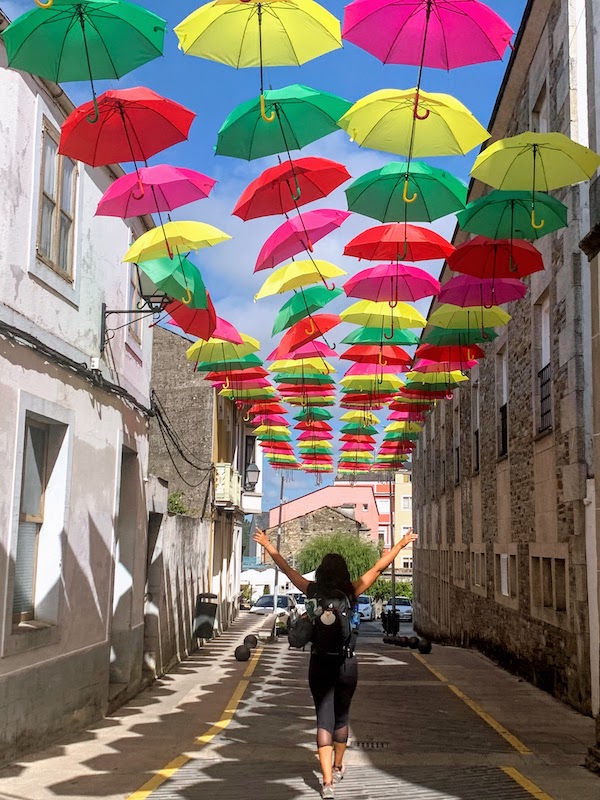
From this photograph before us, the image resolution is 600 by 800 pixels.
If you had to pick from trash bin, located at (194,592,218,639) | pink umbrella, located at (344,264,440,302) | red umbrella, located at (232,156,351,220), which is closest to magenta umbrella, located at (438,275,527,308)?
pink umbrella, located at (344,264,440,302)

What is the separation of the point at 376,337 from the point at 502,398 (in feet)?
15.7

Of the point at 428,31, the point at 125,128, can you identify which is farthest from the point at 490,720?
the point at 125,128

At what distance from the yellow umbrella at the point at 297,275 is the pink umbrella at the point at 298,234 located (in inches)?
28.6

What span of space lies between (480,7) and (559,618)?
28.0 feet

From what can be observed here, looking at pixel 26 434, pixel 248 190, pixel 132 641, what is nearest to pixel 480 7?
pixel 248 190

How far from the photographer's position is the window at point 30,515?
9094 millimetres

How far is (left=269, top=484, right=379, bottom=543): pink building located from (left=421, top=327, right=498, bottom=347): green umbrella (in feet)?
229

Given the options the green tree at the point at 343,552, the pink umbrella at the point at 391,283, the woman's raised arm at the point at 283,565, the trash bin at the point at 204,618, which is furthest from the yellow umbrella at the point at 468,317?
the green tree at the point at 343,552

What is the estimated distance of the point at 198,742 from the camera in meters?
9.19

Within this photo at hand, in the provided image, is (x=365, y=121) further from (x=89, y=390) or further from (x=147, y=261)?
(x=89, y=390)

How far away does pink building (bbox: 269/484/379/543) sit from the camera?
279 feet

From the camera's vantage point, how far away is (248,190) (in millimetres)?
10188

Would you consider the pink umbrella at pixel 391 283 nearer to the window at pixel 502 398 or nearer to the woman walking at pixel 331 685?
the window at pixel 502 398

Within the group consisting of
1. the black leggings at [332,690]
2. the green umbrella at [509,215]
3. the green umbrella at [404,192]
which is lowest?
the black leggings at [332,690]
